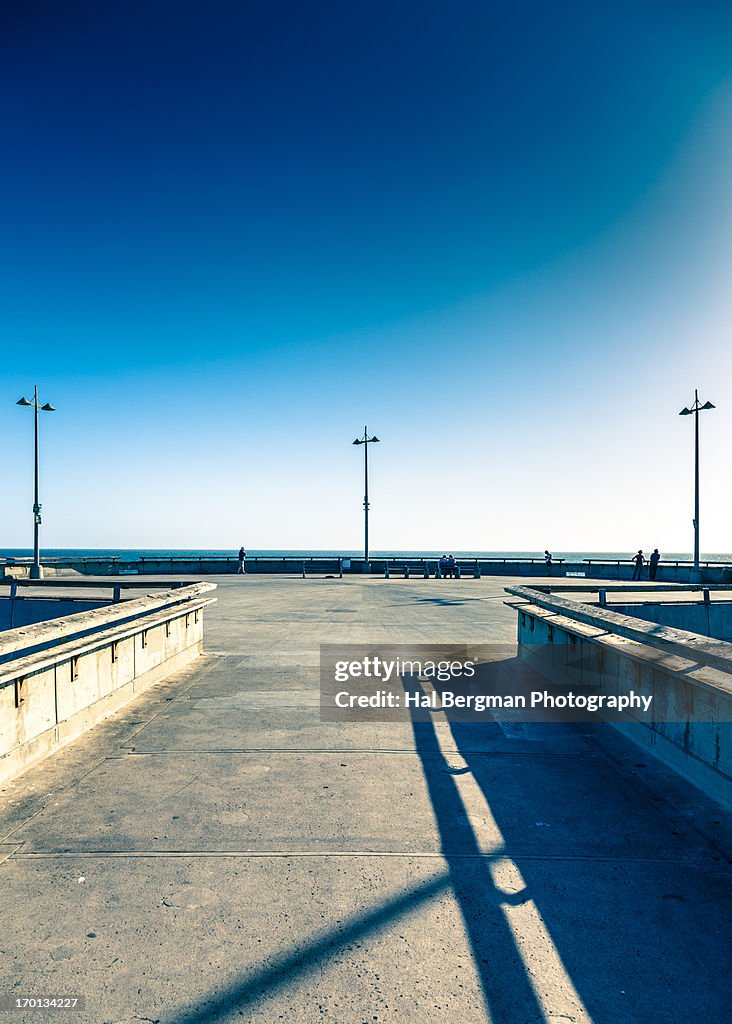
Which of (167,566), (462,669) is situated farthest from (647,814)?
(167,566)

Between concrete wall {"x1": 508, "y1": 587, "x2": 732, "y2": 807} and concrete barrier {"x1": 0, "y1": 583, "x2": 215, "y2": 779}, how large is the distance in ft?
16.2

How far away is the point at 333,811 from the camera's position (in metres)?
4.36

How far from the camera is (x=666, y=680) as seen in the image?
17.7ft

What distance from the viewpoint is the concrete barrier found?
4.83m

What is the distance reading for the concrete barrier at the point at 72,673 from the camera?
4832 mm

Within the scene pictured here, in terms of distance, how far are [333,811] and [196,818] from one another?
3.00 ft

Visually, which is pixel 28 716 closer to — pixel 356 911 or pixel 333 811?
pixel 333 811

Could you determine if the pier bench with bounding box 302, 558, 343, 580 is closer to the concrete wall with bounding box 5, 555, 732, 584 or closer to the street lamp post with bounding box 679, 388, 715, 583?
the concrete wall with bounding box 5, 555, 732, 584

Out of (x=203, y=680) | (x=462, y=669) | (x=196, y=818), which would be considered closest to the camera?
(x=196, y=818)

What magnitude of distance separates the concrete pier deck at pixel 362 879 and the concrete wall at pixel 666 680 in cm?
25

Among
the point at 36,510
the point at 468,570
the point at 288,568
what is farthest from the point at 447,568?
the point at 36,510

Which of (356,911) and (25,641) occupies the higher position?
(25,641)

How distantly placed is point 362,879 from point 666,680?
326cm

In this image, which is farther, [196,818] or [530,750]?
[530,750]
